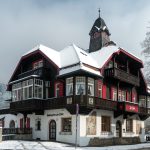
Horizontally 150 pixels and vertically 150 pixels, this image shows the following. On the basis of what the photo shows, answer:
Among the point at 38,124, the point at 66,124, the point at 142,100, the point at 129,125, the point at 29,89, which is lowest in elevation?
the point at 129,125

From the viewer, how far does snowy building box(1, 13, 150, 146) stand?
3309 centimetres

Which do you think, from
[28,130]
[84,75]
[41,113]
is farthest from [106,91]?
[28,130]

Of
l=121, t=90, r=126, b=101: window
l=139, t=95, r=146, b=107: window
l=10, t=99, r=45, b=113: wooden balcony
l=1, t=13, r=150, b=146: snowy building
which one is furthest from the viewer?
l=139, t=95, r=146, b=107: window

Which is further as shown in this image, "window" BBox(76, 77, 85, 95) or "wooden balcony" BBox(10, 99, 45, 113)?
"wooden balcony" BBox(10, 99, 45, 113)

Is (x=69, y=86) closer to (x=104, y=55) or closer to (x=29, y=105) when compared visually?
Result: (x=29, y=105)

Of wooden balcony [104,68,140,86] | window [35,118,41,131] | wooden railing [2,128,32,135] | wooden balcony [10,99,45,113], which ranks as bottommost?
wooden railing [2,128,32,135]

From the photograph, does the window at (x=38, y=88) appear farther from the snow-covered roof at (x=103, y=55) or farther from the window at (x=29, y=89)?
the snow-covered roof at (x=103, y=55)

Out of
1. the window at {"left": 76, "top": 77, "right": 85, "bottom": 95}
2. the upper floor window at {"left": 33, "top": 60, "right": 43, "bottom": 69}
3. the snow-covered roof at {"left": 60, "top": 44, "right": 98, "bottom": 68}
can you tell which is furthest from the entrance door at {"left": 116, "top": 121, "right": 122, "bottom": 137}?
the upper floor window at {"left": 33, "top": 60, "right": 43, "bottom": 69}

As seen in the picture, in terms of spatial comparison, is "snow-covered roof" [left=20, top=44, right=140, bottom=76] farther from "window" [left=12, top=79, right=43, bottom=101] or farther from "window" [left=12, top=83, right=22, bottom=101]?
"window" [left=12, top=83, right=22, bottom=101]

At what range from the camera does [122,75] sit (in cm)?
3791

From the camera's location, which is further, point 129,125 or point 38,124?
point 129,125

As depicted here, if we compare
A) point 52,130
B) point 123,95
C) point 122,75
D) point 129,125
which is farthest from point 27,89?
point 129,125

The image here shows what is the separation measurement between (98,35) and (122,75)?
17.5 metres

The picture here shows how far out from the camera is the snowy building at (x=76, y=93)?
109ft
